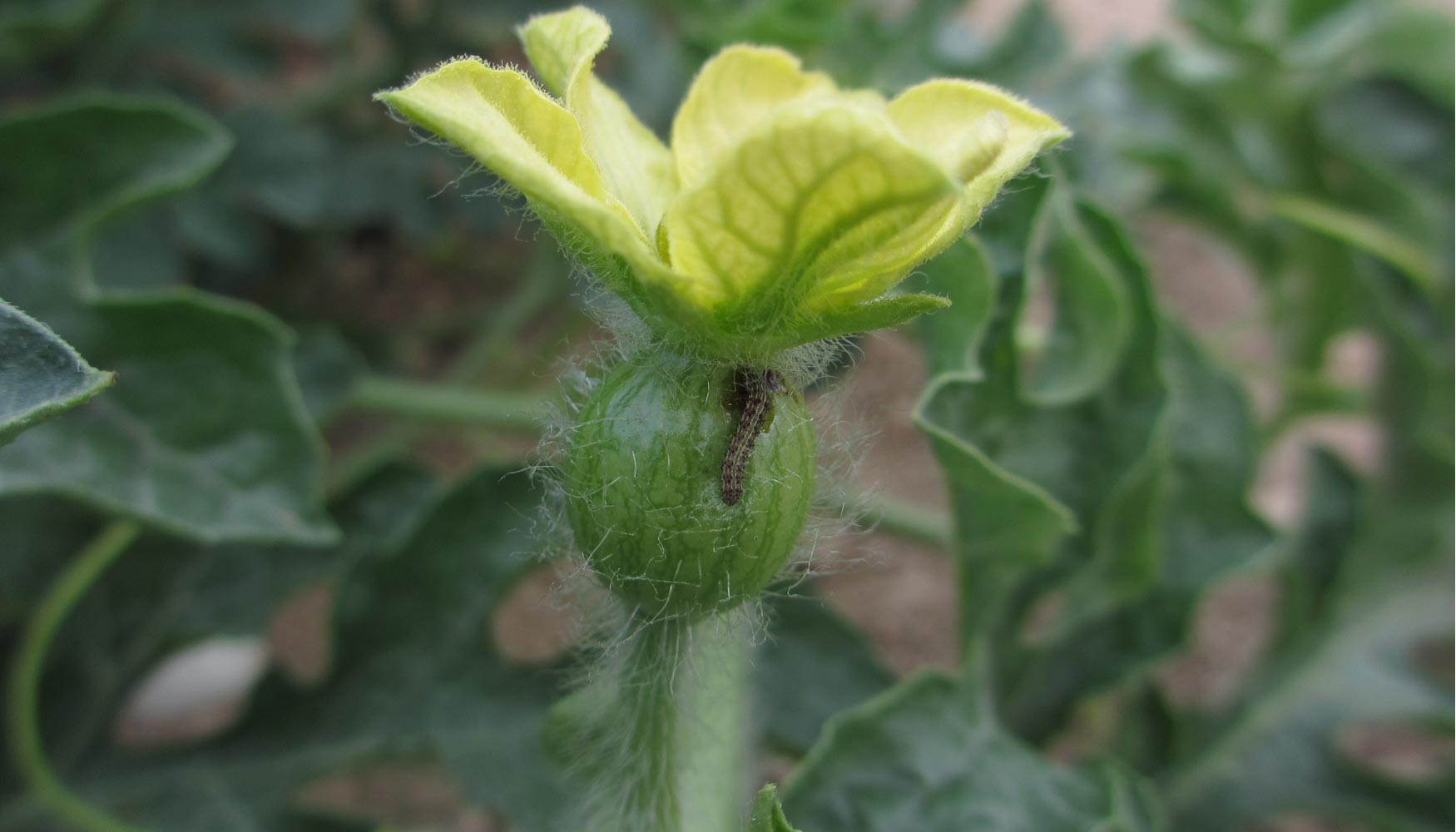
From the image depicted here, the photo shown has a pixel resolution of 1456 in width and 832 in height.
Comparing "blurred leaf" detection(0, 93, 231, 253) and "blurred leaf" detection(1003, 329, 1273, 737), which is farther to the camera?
"blurred leaf" detection(1003, 329, 1273, 737)

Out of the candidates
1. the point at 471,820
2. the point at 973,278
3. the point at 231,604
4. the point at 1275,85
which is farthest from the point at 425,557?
the point at 1275,85

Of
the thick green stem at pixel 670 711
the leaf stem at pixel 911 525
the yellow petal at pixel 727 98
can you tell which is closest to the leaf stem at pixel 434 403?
the leaf stem at pixel 911 525

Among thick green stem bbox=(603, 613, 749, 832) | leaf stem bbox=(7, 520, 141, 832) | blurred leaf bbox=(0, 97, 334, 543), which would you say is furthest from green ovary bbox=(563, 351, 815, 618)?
leaf stem bbox=(7, 520, 141, 832)

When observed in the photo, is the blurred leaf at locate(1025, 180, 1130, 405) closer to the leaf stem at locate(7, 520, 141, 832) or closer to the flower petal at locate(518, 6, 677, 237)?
the flower petal at locate(518, 6, 677, 237)

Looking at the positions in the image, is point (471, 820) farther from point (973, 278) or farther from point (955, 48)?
point (955, 48)

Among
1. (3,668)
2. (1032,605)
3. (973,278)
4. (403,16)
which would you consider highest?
(403,16)

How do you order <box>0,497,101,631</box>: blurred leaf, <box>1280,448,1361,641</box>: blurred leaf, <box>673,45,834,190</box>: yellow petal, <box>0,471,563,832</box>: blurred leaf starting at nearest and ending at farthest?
<box>673,45,834,190</box>: yellow petal → <box>0,471,563,832</box>: blurred leaf → <box>0,497,101,631</box>: blurred leaf → <box>1280,448,1361,641</box>: blurred leaf

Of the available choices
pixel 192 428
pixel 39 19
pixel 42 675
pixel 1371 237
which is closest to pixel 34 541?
pixel 42 675
